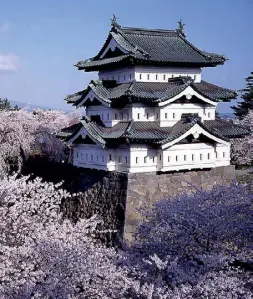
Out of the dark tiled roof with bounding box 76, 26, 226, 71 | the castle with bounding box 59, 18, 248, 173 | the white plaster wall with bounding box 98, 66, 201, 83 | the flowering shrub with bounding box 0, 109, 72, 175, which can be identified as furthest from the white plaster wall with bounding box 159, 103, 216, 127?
the flowering shrub with bounding box 0, 109, 72, 175

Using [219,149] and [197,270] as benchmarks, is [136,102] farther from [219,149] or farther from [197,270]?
[197,270]

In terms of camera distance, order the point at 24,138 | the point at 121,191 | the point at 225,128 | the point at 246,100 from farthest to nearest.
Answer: the point at 246,100 → the point at 24,138 → the point at 225,128 → the point at 121,191

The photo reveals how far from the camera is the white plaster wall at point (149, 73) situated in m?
18.3

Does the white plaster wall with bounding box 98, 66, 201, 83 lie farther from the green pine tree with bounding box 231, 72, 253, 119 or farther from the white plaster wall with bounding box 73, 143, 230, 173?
the green pine tree with bounding box 231, 72, 253, 119

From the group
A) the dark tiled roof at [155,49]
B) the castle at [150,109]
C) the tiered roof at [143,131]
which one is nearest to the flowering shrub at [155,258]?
the tiered roof at [143,131]

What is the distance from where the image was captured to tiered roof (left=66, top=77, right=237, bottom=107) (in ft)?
57.3

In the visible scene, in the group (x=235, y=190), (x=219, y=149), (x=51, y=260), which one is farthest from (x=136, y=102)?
(x=51, y=260)

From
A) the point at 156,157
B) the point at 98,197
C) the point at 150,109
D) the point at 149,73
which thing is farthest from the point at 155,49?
the point at 98,197

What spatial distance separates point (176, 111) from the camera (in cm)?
1828

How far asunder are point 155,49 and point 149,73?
1037 millimetres

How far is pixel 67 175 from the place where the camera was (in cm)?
2052

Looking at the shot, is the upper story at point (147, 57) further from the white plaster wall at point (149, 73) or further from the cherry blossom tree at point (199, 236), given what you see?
the cherry blossom tree at point (199, 236)

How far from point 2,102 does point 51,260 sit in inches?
1521

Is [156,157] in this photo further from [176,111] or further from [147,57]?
[147,57]
